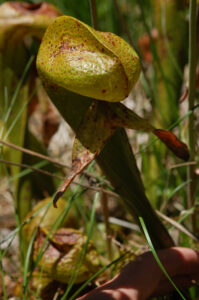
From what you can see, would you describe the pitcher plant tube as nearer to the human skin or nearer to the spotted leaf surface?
the spotted leaf surface

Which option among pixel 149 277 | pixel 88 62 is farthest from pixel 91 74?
pixel 149 277

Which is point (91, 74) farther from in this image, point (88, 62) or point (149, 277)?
point (149, 277)

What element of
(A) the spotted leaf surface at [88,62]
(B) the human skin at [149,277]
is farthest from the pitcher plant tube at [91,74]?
(B) the human skin at [149,277]

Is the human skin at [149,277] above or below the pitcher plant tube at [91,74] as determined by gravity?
below

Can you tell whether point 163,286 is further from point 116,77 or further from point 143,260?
point 116,77

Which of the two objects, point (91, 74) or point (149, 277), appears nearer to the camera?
point (91, 74)

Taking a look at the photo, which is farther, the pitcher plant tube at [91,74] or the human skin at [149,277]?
the human skin at [149,277]

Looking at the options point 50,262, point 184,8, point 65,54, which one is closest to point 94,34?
point 65,54

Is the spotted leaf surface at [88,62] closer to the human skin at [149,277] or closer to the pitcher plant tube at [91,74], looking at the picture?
the pitcher plant tube at [91,74]

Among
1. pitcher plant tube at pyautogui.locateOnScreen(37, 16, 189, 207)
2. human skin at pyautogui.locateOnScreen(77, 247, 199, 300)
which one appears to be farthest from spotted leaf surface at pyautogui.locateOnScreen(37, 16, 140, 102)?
human skin at pyautogui.locateOnScreen(77, 247, 199, 300)
